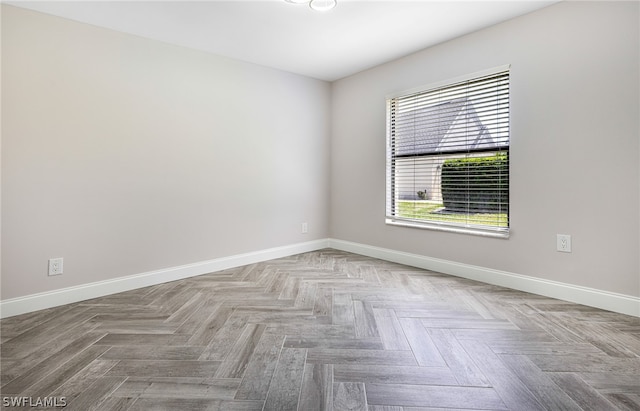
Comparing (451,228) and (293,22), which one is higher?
(293,22)

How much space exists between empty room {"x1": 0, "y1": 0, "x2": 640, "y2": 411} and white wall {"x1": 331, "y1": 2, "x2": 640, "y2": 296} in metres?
0.02

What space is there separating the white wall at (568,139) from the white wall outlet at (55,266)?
137 inches

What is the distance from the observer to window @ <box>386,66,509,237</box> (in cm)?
292

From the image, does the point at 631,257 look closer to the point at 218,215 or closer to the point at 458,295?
the point at 458,295

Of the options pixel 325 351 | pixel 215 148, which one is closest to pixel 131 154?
pixel 215 148

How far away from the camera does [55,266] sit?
8.30ft

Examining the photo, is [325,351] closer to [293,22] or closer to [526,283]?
[526,283]

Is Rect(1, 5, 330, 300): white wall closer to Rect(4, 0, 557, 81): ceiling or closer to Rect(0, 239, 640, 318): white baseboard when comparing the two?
Rect(0, 239, 640, 318): white baseboard

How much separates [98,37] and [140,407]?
2.89 metres

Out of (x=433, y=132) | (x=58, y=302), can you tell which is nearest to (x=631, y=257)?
(x=433, y=132)

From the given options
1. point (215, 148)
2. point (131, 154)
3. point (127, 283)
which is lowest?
point (127, 283)

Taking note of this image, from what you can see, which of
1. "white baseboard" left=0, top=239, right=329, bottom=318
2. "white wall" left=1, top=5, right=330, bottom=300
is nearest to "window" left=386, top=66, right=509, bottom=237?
"white wall" left=1, top=5, right=330, bottom=300

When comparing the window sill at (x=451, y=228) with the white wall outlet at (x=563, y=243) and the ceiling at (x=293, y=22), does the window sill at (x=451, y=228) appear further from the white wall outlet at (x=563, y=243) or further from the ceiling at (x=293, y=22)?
the ceiling at (x=293, y=22)

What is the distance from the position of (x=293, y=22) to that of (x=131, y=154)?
1874mm
